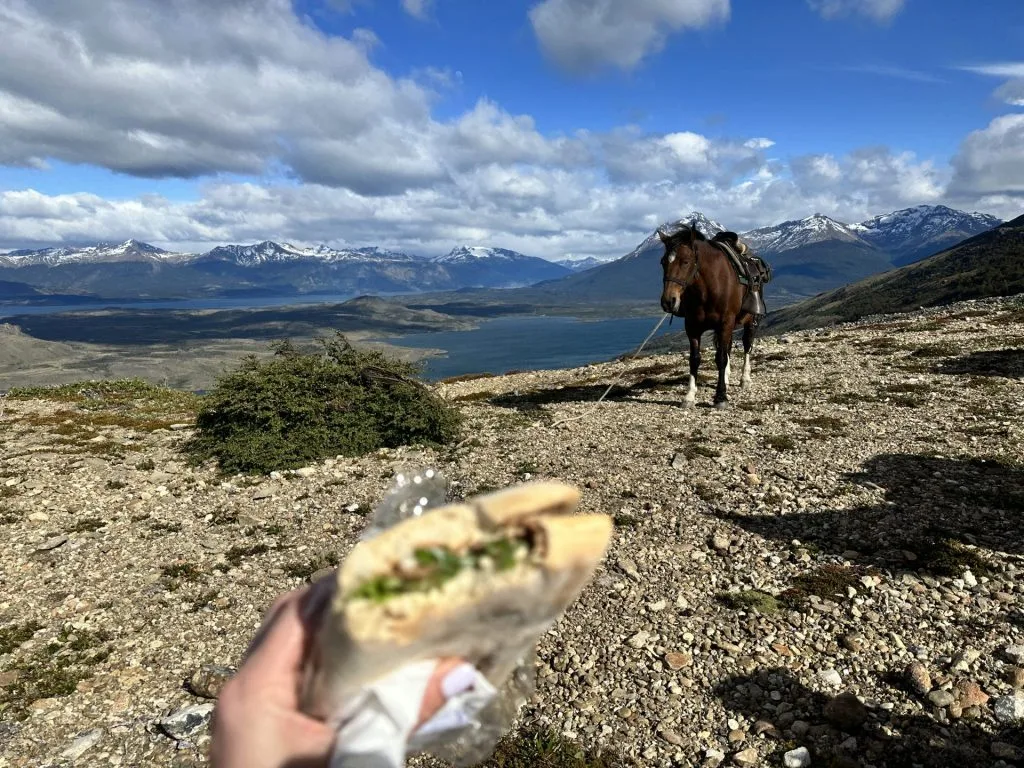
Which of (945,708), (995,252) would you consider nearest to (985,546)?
(945,708)

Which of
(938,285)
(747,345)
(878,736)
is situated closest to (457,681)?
(878,736)

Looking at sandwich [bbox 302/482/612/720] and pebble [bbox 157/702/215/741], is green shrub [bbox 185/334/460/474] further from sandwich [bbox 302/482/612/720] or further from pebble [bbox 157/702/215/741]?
sandwich [bbox 302/482/612/720]

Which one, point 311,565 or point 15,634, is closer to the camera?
point 15,634

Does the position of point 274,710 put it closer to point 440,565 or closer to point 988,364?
point 440,565

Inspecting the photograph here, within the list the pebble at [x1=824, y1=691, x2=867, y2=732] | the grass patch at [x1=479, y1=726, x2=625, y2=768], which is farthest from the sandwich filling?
the pebble at [x1=824, y1=691, x2=867, y2=732]

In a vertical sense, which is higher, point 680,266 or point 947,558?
point 680,266

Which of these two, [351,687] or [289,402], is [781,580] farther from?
[289,402]
